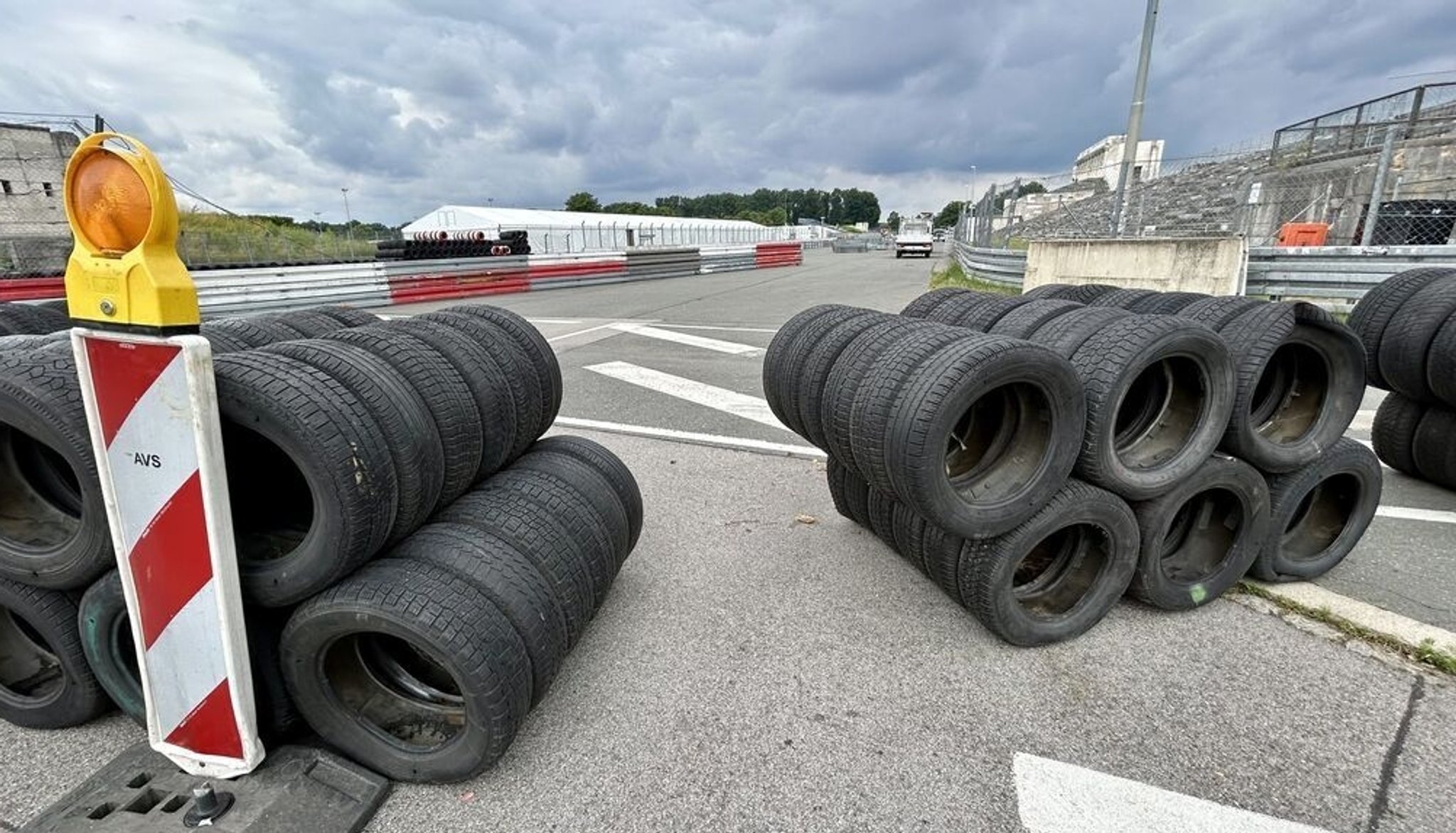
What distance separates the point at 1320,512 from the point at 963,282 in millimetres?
15861

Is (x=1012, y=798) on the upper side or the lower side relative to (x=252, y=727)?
lower

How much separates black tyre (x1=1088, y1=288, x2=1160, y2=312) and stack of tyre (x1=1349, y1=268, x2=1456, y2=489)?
4.02 feet

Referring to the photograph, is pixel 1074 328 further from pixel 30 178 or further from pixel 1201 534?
pixel 30 178

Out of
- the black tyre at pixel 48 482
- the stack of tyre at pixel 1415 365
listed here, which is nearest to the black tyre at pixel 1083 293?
the stack of tyre at pixel 1415 365

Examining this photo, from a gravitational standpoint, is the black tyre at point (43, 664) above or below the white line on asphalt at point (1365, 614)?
above

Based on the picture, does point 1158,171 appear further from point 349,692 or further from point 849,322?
point 349,692

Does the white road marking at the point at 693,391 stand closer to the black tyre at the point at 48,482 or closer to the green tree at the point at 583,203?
the black tyre at the point at 48,482

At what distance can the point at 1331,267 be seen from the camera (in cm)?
869

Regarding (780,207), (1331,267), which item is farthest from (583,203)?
(1331,267)

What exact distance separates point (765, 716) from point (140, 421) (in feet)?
6.79

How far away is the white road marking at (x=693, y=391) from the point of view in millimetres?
6132

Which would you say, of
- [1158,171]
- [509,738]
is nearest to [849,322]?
[509,738]

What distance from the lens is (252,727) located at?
1.92 meters

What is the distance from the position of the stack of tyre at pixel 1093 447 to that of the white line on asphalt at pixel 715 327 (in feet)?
25.8
